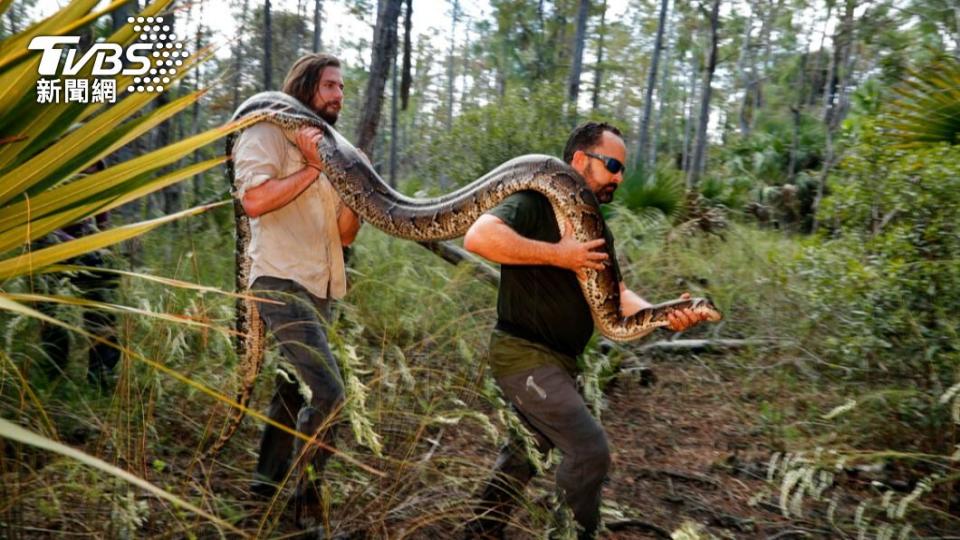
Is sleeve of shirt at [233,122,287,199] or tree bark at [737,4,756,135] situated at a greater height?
tree bark at [737,4,756,135]

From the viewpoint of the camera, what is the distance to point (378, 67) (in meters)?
7.21

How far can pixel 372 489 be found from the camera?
3.77 metres

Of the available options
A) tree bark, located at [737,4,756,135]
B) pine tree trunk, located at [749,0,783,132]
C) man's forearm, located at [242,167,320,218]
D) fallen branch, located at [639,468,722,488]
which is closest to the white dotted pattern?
man's forearm, located at [242,167,320,218]

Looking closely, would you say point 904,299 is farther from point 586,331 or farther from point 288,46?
point 288,46

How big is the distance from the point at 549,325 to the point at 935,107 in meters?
3.77

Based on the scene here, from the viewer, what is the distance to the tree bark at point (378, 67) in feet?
23.5

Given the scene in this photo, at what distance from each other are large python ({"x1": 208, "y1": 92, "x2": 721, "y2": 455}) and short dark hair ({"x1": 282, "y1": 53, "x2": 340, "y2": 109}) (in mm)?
76

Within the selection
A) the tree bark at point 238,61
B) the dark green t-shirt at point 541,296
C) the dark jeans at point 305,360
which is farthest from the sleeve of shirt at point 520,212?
the tree bark at point 238,61

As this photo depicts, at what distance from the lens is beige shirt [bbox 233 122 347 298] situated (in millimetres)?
3523

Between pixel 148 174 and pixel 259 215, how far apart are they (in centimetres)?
154

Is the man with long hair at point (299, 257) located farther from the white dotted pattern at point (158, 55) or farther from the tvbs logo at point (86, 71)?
the tvbs logo at point (86, 71)

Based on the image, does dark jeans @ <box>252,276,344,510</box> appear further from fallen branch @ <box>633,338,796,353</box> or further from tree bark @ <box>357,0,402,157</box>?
fallen branch @ <box>633,338,796,353</box>

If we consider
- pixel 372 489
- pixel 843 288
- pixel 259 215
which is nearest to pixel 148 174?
pixel 259 215

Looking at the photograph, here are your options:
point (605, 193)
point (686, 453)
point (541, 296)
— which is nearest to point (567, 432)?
point (541, 296)
